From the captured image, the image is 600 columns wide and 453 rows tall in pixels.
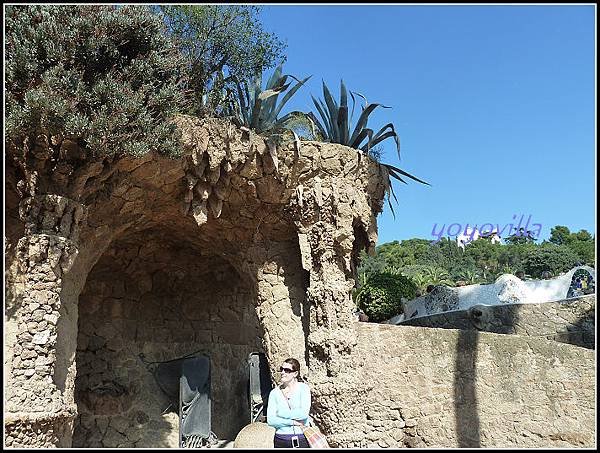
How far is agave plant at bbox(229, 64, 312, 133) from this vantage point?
883 cm

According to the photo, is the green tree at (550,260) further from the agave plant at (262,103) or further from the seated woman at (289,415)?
the seated woman at (289,415)

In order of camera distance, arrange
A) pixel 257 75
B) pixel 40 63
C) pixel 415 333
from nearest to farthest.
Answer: pixel 40 63
pixel 415 333
pixel 257 75

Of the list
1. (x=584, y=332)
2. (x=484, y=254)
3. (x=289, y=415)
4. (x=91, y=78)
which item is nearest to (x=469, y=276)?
(x=484, y=254)

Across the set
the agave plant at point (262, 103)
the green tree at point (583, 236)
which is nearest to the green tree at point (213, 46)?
the agave plant at point (262, 103)

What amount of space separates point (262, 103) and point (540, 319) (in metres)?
6.93

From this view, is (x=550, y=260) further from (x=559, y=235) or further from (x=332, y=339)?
(x=332, y=339)

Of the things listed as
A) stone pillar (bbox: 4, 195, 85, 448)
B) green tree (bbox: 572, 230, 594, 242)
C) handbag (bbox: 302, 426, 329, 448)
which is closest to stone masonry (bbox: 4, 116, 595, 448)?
stone pillar (bbox: 4, 195, 85, 448)

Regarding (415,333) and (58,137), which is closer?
(58,137)

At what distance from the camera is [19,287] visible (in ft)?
22.9

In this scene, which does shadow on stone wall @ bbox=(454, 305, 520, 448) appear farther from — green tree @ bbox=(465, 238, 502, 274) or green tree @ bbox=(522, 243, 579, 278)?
green tree @ bbox=(465, 238, 502, 274)

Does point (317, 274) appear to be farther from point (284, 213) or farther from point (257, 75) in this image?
point (257, 75)

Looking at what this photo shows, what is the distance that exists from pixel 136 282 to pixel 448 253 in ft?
129

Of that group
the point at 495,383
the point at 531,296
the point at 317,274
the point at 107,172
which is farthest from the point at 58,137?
the point at 531,296

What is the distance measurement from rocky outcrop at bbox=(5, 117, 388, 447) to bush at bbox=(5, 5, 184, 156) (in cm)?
39
